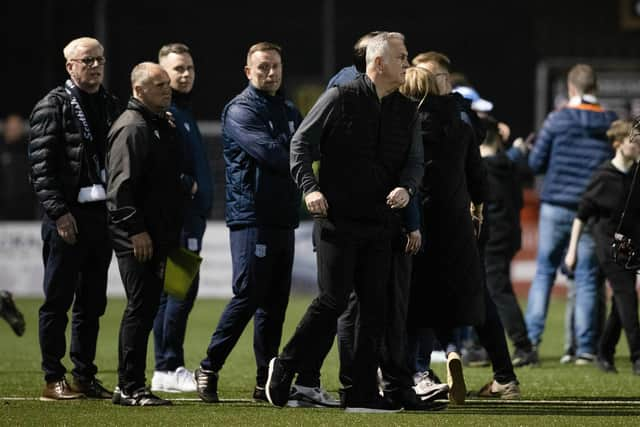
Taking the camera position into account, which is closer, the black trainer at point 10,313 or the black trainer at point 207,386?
the black trainer at point 207,386

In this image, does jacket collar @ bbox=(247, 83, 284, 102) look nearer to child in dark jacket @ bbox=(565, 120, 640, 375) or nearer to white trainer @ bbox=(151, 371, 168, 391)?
white trainer @ bbox=(151, 371, 168, 391)

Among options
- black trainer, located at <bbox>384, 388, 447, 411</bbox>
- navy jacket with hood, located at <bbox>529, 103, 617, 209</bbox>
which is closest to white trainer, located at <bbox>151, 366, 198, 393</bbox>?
black trainer, located at <bbox>384, 388, 447, 411</bbox>

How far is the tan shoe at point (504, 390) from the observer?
9.28 meters

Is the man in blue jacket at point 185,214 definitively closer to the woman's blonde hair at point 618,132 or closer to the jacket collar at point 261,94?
the jacket collar at point 261,94

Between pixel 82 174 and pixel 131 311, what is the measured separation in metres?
0.95

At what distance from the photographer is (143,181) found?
8.66 m

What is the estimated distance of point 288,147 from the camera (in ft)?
30.1

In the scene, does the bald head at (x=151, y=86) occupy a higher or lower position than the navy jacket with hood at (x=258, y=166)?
higher

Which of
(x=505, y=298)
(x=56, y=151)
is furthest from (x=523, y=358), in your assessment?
(x=56, y=151)

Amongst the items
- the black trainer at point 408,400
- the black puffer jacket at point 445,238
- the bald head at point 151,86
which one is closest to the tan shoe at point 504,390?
the black puffer jacket at point 445,238

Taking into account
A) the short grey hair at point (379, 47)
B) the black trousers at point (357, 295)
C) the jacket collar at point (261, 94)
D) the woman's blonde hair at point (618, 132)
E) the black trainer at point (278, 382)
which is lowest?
the black trainer at point (278, 382)

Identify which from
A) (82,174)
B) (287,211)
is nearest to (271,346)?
(287,211)

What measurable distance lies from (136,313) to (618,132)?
4117 mm

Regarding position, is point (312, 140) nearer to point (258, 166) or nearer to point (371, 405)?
point (258, 166)
